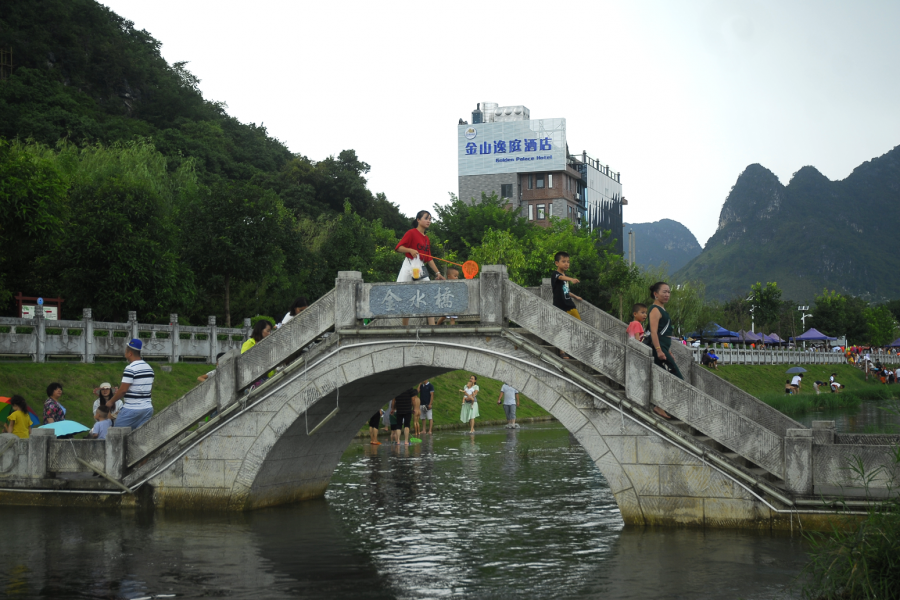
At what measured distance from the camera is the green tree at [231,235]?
3544 cm

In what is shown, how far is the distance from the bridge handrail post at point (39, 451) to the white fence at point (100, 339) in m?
8.68

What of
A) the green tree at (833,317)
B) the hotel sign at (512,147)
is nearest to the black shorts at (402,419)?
the hotel sign at (512,147)

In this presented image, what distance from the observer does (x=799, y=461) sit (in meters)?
10.5

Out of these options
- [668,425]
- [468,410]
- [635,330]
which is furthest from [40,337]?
[668,425]

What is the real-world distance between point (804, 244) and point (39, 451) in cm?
17255

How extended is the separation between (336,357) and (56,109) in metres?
46.3

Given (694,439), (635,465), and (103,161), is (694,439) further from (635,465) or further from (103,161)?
(103,161)

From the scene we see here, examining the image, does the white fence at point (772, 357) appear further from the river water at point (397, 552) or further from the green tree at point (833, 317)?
the river water at point (397, 552)

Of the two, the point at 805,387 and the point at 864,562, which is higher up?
the point at 805,387

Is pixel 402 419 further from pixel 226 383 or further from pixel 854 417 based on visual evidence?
pixel 854 417

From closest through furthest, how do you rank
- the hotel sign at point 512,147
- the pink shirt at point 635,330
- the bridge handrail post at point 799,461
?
the bridge handrail post at point 799,461
the pink shirt at point 635,330
the hotel sign at point 512,147

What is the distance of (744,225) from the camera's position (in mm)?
190000

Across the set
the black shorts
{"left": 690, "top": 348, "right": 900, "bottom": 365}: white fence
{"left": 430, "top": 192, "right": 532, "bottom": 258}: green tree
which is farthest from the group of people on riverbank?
{"left": 430, "top": 192, "right": 532, "bottom": 258}: green tree

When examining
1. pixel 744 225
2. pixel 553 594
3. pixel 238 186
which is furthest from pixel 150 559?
pixel 744 225
